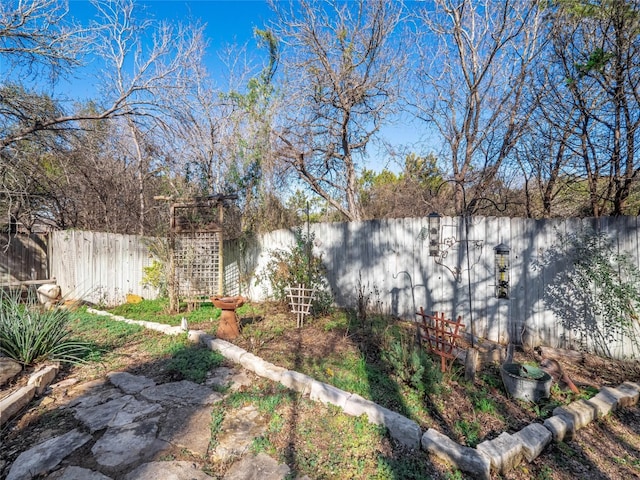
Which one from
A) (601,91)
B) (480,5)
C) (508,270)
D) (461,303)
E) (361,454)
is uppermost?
(480,5)

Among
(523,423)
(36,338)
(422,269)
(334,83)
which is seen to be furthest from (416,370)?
(334,83)

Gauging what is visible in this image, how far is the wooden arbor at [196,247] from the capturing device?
6.00 metres

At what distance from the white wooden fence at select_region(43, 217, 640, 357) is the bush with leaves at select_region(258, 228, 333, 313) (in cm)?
18

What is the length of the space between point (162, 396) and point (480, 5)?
7713 mm

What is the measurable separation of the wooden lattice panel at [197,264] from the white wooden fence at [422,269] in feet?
2.04

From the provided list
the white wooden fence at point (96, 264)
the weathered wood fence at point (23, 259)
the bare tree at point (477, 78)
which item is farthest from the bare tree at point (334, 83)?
the weathered wood fence at point (23, 259)

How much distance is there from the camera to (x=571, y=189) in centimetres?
448

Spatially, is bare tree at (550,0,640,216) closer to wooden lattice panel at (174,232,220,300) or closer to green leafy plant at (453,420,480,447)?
green leafy plant at (453,420,480,447)

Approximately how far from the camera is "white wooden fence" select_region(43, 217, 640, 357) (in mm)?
3619

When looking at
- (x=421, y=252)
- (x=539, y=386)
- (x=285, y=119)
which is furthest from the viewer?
(x=285, y=119)

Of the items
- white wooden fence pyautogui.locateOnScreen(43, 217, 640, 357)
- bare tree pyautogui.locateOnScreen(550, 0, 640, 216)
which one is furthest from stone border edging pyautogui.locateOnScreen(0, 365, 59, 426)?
bare tree pyautogui.locateOnScreen(550, 0, 640, 216)

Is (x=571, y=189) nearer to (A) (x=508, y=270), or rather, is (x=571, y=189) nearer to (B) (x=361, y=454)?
(A) (x=508, y=270)

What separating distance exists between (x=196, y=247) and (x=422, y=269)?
14.5 ft

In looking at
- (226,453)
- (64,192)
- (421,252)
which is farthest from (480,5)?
(64,192)
